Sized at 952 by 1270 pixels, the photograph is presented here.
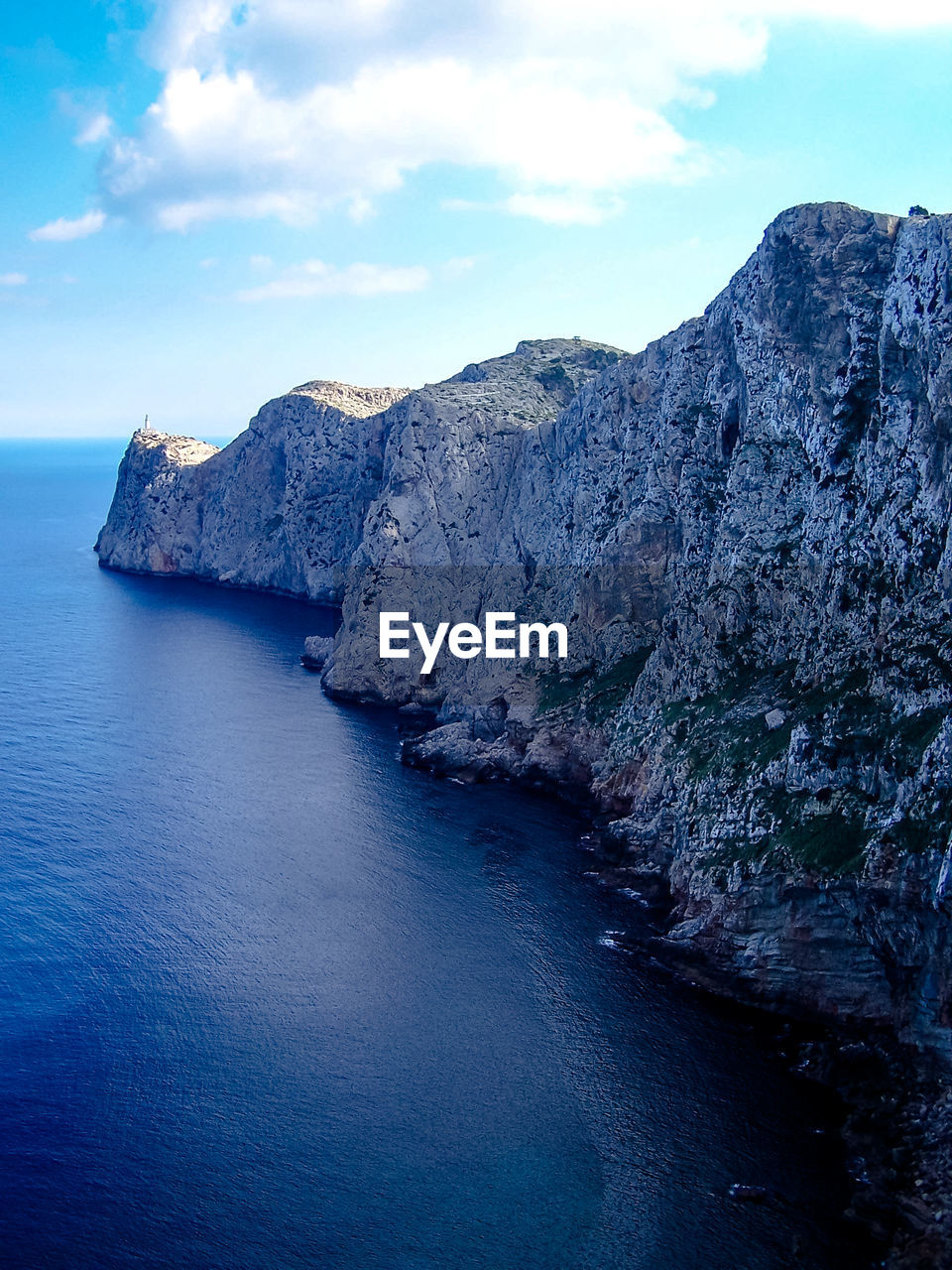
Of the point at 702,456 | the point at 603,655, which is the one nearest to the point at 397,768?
the point at 603,655

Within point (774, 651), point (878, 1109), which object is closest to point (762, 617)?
point (774, 651)

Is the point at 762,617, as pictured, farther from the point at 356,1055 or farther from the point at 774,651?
the point at 356,1055

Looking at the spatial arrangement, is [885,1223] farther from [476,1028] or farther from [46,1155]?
[46,1155]
